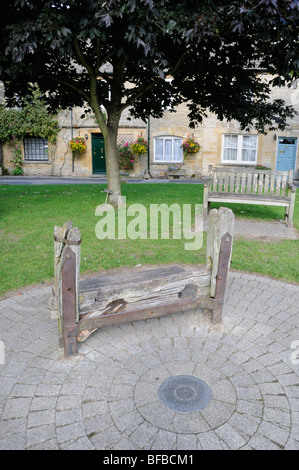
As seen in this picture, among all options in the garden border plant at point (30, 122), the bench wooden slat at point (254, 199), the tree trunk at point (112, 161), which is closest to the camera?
the bench wooden slat at point (254, 199)

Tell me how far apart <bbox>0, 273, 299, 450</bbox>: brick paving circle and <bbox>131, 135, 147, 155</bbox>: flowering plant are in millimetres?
19582

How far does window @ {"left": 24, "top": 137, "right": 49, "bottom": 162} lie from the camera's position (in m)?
25.2

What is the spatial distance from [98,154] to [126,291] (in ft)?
72.8

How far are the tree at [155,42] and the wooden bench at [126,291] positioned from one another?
494cm

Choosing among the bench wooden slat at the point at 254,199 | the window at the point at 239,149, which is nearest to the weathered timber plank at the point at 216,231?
the bench wooden slat at the point at 254,199

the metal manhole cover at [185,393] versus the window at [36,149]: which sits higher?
the window at [36,149]

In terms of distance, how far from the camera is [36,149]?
83.2ft

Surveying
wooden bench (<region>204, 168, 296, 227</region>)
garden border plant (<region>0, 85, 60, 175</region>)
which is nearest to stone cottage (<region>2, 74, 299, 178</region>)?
garden border plant (<region>0, 85, 60, 175</region>)

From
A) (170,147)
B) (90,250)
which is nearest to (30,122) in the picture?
(170,147)

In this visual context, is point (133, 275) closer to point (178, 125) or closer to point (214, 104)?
point (214, 104)

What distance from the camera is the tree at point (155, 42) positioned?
23.1 ft

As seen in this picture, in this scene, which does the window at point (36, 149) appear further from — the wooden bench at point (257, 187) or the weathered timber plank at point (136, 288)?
the weathered timber plank at point (136, 288)

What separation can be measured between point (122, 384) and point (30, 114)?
24.2 meters
